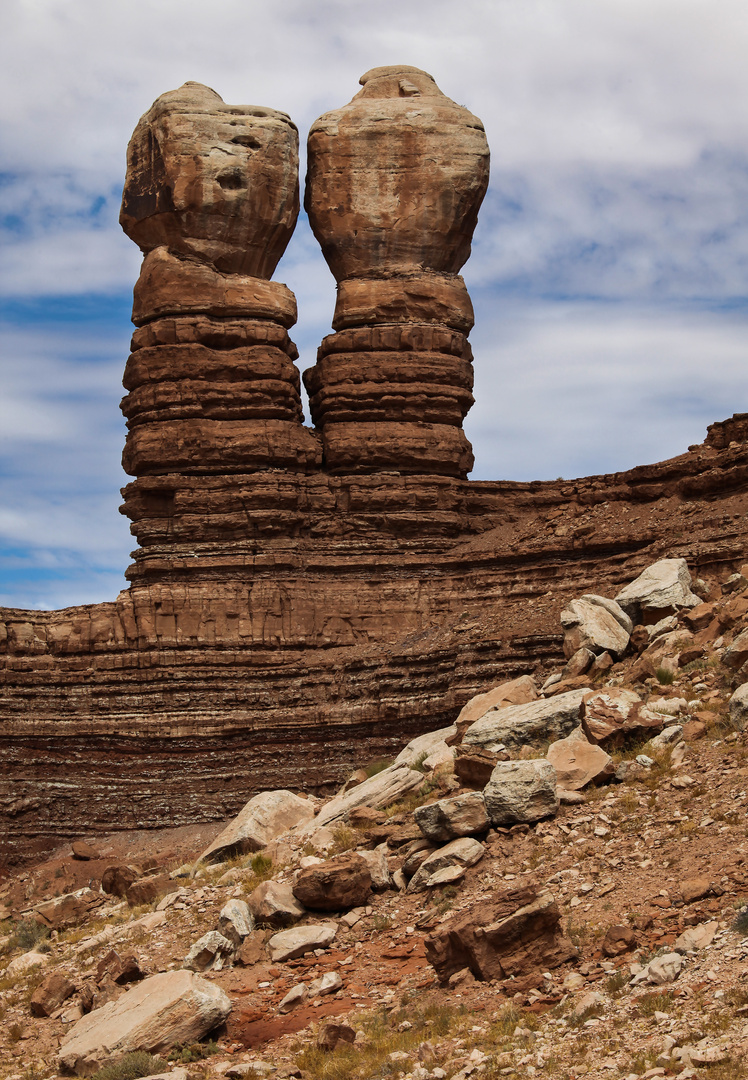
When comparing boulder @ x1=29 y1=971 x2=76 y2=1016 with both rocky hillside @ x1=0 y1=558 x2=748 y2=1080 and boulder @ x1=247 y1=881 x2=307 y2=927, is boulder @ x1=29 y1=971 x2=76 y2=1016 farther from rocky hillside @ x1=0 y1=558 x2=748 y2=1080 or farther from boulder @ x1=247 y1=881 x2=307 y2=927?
boulder @ x1=247 y1=881 x2=307 y2=927

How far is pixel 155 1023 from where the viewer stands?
1478 centimetres

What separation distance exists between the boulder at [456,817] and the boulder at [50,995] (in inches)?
205

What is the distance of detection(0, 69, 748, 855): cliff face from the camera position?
31719mm

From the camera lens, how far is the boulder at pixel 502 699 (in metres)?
23.1

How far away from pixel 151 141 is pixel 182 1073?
28617 mm

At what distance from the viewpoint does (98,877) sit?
28.7 meters

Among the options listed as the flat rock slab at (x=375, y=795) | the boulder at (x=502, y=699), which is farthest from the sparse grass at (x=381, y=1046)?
the boulder at (x=502, y=699)

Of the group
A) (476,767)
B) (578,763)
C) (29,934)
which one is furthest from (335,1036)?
(29,934)

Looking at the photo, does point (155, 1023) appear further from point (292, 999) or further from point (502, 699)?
point (502, 699)

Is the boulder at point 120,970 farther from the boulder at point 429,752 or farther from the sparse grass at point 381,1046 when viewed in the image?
the boulder at point 429,752

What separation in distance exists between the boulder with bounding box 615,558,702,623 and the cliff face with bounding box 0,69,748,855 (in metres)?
2.90

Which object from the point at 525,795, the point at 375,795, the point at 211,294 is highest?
the point at 211,294

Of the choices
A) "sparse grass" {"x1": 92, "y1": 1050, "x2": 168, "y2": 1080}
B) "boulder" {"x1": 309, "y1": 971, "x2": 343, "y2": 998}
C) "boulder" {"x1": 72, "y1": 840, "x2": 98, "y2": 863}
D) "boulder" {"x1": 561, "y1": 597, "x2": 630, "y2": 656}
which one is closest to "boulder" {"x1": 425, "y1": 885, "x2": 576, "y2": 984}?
"boulder" {"x1": 309, "y1": 971, "x2": 343, "y2": 998}

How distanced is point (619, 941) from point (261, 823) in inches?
379
